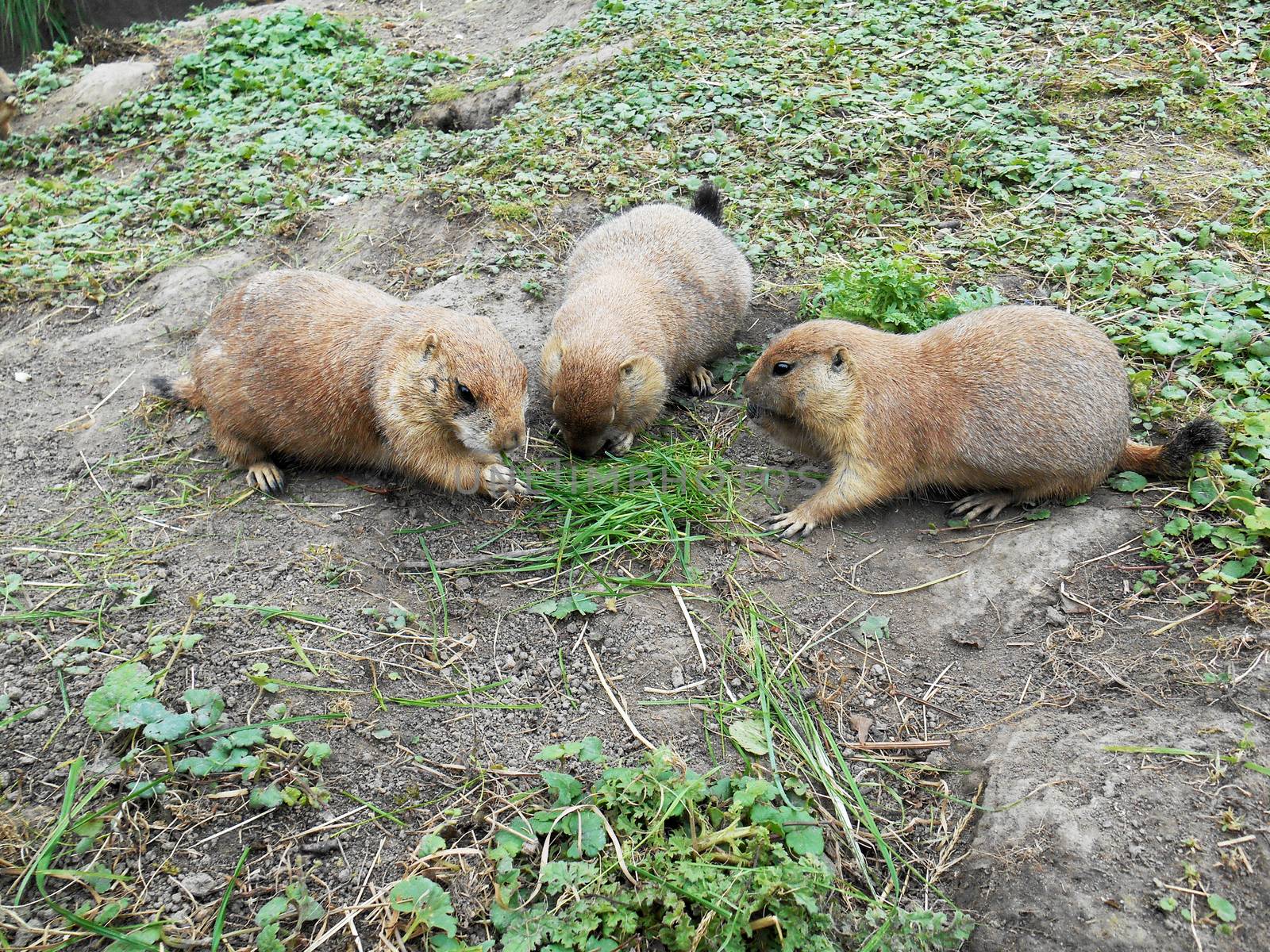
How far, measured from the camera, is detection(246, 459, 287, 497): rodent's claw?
14.7 feet

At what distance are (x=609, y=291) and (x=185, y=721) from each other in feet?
10.4

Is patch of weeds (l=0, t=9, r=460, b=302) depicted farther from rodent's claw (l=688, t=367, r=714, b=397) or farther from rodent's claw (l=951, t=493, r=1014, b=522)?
rodent's claw (l=951, t=493, r=1014, b=522)

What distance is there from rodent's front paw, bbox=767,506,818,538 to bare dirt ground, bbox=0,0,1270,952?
10cm

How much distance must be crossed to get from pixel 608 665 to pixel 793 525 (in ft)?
4.20

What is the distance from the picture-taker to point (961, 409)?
4.23 metres

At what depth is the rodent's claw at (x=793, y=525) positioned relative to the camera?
13.9ft

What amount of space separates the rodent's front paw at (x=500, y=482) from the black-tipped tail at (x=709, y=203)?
2586 mm

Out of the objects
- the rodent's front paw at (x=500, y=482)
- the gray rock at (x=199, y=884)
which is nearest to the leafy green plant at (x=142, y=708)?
the gray rock at (x=199, y=884)

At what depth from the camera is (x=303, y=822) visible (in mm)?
2836

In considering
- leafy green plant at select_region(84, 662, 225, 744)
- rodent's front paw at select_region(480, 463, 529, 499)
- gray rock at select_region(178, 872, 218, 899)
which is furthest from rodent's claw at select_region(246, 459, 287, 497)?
gray rock at select_region(178, 872, 218, 899)

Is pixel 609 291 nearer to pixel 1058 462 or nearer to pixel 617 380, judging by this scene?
pixel 617 380

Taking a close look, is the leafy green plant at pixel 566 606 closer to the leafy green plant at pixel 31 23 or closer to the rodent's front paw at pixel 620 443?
the rodent's front paw at pixel 620 443

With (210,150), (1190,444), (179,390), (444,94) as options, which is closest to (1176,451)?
(1190,444)

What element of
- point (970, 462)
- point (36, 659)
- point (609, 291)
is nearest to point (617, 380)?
point (609, 291)
